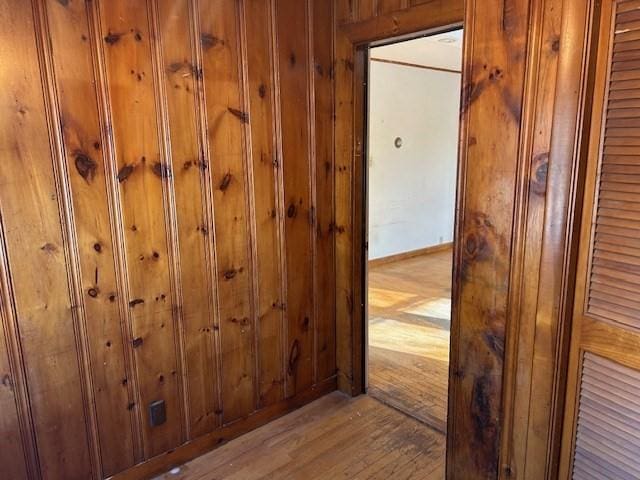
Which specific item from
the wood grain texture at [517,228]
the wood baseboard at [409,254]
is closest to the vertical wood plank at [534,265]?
the wood grain texture at [517,228]

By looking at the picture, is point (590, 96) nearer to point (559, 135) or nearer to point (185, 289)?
point (559, 135)

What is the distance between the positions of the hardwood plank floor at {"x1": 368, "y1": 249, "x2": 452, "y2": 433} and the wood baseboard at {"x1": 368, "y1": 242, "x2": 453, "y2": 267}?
0.08 m

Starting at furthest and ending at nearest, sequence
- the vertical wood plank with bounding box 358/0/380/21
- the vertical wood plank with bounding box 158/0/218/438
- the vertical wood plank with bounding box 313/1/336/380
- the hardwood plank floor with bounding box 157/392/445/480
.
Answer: the vertical wood plank with bounding box 313/1/336/380 → the vertical wood plank with bounding box 358/0/380/21 → the hardwood plank floor with bounding box 157/392/445/480 → the vertical wood plank with bounding box 158/0/218/438

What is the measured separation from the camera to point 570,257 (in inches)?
52.5

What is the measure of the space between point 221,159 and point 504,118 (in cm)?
124

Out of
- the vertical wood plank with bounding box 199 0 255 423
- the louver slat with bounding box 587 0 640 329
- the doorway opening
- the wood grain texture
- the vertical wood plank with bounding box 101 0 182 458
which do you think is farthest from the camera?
the doorway opening

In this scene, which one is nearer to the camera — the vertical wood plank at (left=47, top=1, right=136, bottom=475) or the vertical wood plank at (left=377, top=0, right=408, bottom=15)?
the vertical wood plank at (left=47, top=1, right=136, bottom=475)

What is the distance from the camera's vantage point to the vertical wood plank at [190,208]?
6.30 feet

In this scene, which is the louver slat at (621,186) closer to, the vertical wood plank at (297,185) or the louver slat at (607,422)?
the louver slat at (607,422)

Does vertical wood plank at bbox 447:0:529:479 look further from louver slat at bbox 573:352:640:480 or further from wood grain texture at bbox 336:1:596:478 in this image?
louver slat at bbox 573:352:640:480

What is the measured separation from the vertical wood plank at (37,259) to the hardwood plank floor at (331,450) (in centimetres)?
55

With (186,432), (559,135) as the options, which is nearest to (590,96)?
(559,135)

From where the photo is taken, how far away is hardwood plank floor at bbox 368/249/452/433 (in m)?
2.75

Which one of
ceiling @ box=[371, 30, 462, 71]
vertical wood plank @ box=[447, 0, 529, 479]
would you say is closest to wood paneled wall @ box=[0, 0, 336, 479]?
vertical wood plank @ box=[447, 0, 529, 479]
